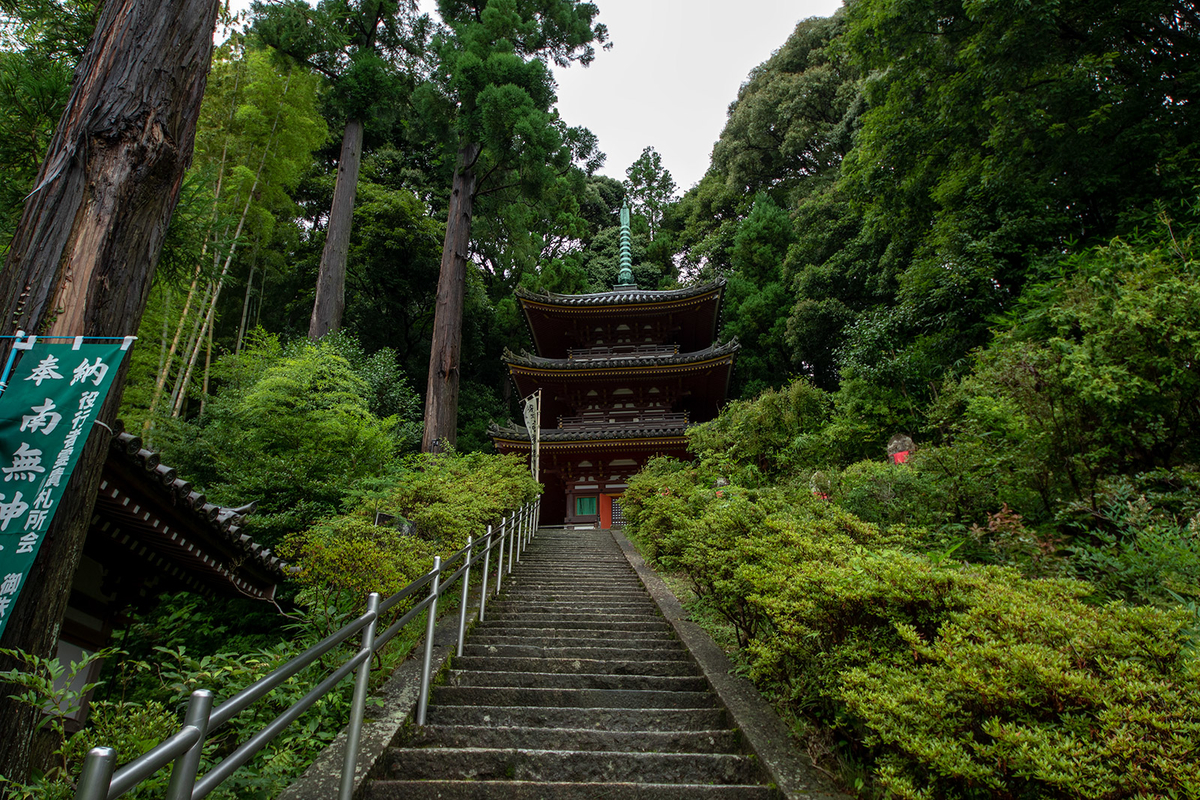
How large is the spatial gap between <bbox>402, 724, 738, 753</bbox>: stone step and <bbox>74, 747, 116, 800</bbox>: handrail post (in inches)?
87.4

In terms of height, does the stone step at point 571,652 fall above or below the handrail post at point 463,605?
below

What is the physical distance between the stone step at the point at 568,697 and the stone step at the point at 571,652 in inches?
26.1

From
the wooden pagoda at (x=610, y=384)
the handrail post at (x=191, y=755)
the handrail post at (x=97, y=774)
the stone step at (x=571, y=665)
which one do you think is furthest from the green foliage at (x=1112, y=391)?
the wooden pagoda at (x=610, y=384)

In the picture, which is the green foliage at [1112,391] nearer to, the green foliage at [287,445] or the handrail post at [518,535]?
the handrail post at [518,535]

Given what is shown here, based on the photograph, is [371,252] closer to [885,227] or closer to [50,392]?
[885,227]

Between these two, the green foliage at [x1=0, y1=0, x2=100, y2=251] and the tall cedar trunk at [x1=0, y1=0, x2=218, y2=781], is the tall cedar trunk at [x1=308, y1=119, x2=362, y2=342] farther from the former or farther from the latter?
the tall cedar trunk at [x1=0, y1=0, x2=218, y2=781]

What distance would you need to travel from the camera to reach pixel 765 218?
20.9 m

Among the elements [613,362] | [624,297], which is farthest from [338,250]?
[624,297]

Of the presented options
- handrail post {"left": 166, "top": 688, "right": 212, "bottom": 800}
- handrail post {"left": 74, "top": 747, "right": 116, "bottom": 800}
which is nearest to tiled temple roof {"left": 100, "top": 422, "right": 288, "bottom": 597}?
handrail post {"left": 166, "top": 688, "right": 212, "bottom": 800}

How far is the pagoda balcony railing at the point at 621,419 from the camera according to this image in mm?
15234

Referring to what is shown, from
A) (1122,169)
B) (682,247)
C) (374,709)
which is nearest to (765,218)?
(682,247)

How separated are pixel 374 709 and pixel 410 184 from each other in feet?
71.1

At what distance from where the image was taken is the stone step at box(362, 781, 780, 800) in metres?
2.22

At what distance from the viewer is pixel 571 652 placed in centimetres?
403
